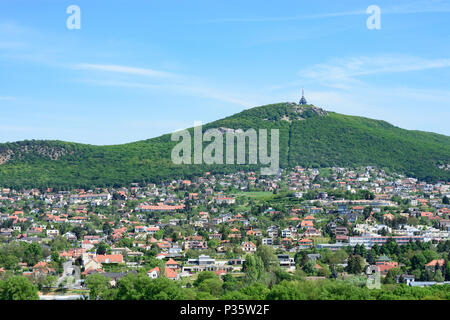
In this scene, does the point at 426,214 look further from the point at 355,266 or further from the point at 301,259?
the point at 355,266

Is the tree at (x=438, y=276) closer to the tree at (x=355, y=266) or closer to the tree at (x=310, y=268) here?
the tree at (x=355, y=266)

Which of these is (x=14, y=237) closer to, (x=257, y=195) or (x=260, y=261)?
(x=260, y=261)

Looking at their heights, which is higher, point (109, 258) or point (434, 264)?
point (434, 264)

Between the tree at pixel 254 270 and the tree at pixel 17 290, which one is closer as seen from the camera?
the tree at pixel 17 290

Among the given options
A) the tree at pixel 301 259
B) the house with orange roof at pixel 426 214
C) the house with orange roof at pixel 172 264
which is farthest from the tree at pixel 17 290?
the house with orange roof at pixel 426 214

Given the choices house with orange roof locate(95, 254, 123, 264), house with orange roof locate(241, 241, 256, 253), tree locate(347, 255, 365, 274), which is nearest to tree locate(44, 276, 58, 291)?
house with orange roof locate(95, 254, 123, 264)

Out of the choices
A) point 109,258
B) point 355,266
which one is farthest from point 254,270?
point 109,258

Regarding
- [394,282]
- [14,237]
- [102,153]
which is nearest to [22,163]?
[102,153]
